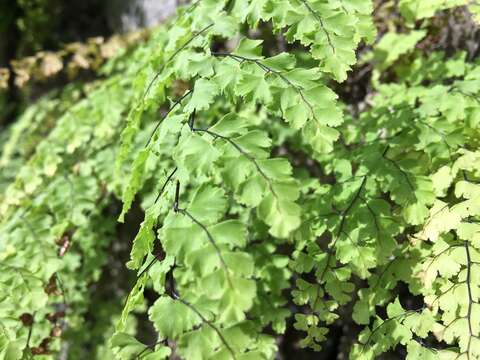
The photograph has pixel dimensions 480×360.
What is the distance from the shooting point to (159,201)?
0.95 metres

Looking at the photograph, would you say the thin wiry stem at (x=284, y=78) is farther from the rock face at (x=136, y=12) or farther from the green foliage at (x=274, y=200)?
the rock face at (x=136, y=12)

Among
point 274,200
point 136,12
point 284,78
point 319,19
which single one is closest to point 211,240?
point 274,200

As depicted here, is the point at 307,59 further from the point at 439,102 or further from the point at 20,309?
the point at 20,309

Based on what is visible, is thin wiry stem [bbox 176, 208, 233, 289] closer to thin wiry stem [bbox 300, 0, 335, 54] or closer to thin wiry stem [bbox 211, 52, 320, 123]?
thin wiry stem [bbox 211, 52, 320, 123]

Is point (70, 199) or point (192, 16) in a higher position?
point (192, 16)

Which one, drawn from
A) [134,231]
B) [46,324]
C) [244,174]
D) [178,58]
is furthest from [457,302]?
[134,231]

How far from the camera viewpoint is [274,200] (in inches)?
31.2

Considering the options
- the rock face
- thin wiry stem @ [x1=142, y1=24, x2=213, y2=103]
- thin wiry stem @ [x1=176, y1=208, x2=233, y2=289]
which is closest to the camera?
thin wiry stem @ [x1=176, y1=208, x2=233, y2=289]

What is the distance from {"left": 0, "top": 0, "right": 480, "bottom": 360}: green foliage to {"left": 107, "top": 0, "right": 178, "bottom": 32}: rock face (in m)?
1.24

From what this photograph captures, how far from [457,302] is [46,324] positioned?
1.12 m

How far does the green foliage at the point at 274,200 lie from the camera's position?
81 centimetres

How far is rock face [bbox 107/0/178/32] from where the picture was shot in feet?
9.16

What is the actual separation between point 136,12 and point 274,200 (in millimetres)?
2568

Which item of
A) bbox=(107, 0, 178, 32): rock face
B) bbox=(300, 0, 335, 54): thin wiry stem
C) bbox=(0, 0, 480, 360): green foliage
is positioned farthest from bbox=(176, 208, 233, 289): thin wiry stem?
bbox=(107, 0, 178, 32): rock face
